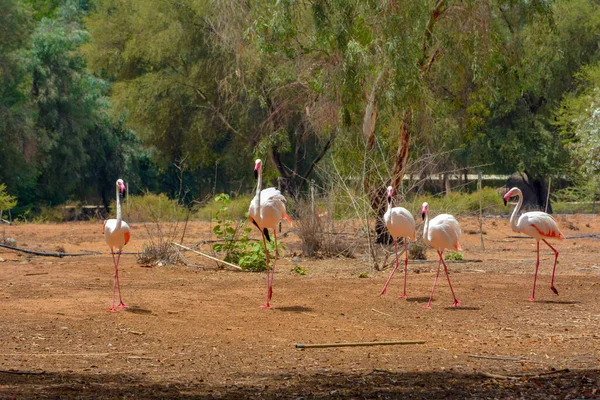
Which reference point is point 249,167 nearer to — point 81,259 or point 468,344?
point 81,259

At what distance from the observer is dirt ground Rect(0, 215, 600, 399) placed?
7.12 m

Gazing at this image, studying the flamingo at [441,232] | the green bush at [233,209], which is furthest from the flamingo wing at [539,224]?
the green bush at [233,209]

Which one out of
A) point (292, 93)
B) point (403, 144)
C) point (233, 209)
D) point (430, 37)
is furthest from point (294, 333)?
point (233, 209)

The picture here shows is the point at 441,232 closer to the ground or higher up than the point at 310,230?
higher up

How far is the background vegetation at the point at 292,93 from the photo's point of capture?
18.4 metres

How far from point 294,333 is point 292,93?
61.1ft

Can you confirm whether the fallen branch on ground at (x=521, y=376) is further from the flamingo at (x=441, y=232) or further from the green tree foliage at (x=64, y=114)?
the green tree foliage at (x=64, y=114)

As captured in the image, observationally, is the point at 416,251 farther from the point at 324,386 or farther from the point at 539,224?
the point at 324,386

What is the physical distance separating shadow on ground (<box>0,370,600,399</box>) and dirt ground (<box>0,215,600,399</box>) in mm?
15

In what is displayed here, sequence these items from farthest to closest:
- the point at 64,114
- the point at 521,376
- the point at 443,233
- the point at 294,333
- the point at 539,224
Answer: the point at 64,114 → the point at 539,224 → the point at 443,233 → the point at 294,333 → the point at 521,376

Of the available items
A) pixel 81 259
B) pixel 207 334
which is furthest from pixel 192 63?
pixel 207 334

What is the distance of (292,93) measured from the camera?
92.0 ft

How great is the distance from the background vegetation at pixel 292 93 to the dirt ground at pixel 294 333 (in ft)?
13.6

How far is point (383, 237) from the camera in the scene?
17.8 m
